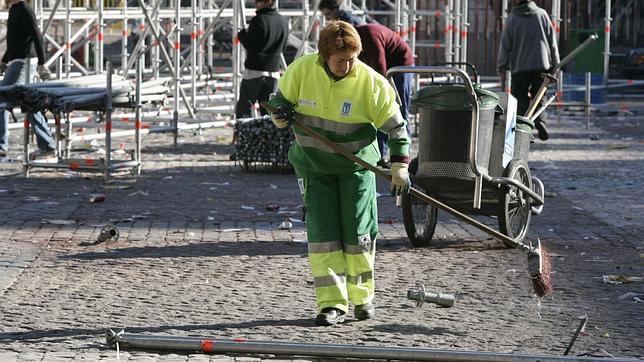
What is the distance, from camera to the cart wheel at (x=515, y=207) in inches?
404

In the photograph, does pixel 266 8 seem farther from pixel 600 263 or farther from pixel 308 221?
pixel 308 221

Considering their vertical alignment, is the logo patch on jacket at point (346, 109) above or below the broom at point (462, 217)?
above

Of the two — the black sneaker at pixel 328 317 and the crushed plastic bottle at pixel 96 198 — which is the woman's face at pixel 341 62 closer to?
the black sneaker at pixel 328 317

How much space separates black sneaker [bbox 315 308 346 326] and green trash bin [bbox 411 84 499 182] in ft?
8.66

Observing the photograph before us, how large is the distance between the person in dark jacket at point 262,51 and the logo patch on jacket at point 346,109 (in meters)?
9.05

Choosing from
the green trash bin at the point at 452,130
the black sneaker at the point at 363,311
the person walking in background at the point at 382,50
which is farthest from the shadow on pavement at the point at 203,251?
the person walking in background at the point at 382,50

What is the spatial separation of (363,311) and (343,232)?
1.45 feet

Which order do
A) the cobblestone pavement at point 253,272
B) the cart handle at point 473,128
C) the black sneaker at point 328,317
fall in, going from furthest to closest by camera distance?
the cart handle at point 473,128 < the black sneaker at point 328,317 < the cobblestone pavement at point 253,272

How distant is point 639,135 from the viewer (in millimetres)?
21203

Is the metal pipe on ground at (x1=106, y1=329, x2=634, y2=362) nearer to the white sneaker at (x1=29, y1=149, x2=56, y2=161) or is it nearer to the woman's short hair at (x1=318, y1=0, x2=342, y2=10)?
the woman's short hair at (x1=318, y1=0, x2=342, y2=10)

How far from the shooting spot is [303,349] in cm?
671

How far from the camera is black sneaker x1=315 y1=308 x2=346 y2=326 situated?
762cm

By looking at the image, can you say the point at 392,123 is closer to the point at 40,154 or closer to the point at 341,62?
the point at 341,62

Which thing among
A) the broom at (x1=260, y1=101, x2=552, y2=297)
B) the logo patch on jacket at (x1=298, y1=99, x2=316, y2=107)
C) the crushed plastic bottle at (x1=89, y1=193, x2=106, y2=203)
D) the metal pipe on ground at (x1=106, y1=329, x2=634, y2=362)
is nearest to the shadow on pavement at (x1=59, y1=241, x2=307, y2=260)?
the broom at (x1=260, y1=101, x2=552, y2=297)
